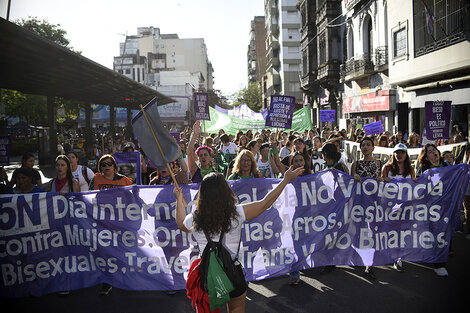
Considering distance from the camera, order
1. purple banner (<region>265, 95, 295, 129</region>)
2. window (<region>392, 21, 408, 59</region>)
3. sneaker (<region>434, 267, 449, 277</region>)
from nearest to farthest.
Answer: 1. sneaker (<region>434, 267, 449, 277</region>)
2. purple banner (<region>265, 95, 295, 129</region>)
3. window (<region>392, 21, 408, 59</region>)

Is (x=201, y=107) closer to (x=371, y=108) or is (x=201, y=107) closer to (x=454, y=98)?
(x=454, y=98)

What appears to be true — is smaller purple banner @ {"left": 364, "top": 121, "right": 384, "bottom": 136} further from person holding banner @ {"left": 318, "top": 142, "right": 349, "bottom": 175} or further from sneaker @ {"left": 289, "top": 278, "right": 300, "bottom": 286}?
sneaker @ {"left": 289, "top": 278, "right": 300, "bottom": 286}

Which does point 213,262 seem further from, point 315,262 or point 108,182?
point 108,182

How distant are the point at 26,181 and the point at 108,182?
108 cm

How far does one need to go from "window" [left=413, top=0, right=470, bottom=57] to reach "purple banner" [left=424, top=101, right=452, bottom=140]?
21.1 feet

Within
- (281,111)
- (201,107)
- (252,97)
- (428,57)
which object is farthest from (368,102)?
(252,97)

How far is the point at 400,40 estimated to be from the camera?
20.1 meters

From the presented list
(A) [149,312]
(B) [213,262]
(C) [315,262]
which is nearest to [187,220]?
(B) [213,262]

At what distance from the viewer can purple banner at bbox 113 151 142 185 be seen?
29.0 feet

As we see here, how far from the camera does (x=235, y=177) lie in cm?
569

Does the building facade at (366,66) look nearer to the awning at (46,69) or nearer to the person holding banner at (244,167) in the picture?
the awning at (46,69)

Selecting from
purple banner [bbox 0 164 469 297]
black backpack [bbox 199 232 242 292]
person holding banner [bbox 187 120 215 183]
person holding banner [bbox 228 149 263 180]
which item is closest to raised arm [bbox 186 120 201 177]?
person holding banner [bbox 187 120 215 183]

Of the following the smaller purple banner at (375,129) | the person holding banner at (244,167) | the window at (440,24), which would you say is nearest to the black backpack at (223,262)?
the person holding banner at (244,167)

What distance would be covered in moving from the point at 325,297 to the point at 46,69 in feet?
38.1
